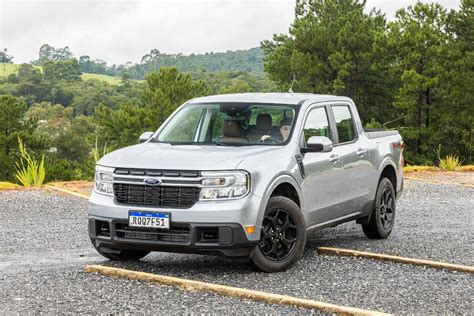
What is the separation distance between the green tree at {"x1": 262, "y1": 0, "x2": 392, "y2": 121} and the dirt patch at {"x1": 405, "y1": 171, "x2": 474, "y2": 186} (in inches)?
Result: 1276

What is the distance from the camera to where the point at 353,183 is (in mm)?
9484

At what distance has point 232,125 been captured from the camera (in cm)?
863

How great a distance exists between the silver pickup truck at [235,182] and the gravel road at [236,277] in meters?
0.40

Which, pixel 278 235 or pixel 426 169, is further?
pixel 426 169

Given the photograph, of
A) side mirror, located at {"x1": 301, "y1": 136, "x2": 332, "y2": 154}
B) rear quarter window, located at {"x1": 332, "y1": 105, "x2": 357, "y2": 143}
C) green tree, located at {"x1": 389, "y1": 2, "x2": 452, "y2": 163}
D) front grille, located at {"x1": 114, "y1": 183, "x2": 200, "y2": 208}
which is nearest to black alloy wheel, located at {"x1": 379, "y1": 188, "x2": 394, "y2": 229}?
rear quarter window, located at {"x1": 332, "y1": 105, "x2": 357, "y2": 143}

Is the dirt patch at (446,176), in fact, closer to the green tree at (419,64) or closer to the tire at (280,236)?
the tire at (280,236)

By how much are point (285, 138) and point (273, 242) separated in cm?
120

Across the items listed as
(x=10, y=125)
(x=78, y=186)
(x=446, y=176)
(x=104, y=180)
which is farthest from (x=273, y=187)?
(x=10, y=125)

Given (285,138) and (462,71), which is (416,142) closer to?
(462,71)

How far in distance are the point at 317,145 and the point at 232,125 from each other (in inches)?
39.2

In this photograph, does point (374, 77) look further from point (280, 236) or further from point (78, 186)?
point (280, 236)

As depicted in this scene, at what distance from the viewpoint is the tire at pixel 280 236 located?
302 inches

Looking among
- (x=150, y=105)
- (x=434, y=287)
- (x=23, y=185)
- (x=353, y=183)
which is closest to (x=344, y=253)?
(x=353, y=183)

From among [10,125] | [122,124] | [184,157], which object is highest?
[184,157]
